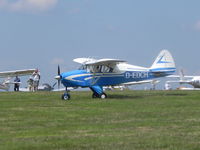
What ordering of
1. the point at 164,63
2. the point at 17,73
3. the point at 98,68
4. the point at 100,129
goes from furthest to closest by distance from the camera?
the point at 17,73, the point at 164,63, the point at 98,68, the point at 100,129

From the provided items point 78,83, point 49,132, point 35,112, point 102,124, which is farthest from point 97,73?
point 49,132

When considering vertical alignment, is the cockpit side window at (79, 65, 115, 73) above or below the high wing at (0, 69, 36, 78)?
below

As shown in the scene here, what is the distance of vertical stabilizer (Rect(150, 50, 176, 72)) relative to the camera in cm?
3169

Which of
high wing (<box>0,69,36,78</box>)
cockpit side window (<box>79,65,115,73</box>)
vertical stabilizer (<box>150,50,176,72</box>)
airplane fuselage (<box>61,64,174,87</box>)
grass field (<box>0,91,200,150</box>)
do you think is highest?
high wing (<box>0,69,36,78</box>)

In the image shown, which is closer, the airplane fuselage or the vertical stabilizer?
the airplane fuselage

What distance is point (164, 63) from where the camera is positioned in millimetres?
32125

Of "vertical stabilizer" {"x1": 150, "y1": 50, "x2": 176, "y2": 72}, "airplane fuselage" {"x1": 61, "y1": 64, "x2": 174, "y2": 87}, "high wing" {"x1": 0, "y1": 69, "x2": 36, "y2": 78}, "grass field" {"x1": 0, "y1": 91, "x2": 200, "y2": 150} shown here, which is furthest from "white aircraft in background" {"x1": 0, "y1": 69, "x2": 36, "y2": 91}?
"grass field" {"x1": 0, "y1": 91, "x2": 200, "y2": 150}

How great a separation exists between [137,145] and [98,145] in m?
0.86

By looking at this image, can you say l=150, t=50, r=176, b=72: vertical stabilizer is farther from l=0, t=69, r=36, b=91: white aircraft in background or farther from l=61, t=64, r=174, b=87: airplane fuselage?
l=0, t=69, r=36, b=91: white aircraft in background

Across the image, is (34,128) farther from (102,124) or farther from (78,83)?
(78,83)

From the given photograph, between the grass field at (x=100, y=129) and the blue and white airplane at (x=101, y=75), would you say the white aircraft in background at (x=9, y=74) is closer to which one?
the blue and white airplane at (x=101, y=75)

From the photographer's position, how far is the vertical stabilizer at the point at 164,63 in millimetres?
31691

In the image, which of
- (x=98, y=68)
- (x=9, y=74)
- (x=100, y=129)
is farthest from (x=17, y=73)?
(x=100, y=129)

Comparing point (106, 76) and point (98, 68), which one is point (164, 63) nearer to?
point (106, 76)
